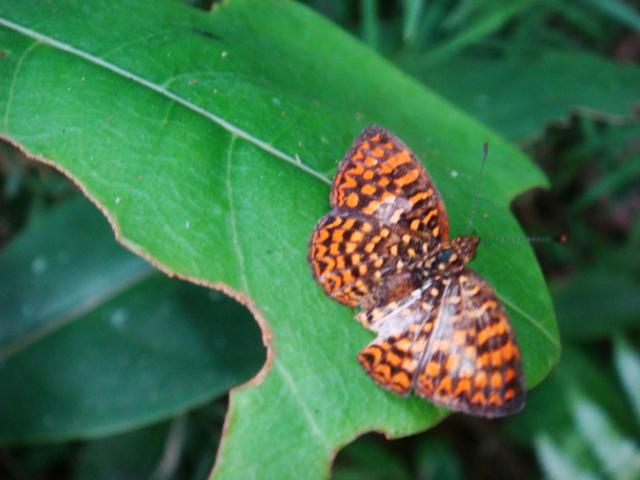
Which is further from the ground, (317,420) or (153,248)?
(153,248)

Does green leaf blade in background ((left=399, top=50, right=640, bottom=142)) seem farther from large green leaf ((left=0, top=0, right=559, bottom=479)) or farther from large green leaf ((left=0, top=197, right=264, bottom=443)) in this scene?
large green leaf ((left=0, top=197, right=264, bottom=443))

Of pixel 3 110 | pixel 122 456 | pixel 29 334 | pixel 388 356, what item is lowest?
pixel 122 456

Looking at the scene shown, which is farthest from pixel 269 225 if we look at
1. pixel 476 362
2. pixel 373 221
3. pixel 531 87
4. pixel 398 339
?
pixel 531 87

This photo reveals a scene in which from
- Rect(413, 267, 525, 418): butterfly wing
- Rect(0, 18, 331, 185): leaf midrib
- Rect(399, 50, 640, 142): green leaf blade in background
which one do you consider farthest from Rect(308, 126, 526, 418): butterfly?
Rect(399, 50, 640, 142): green leaf blade in background

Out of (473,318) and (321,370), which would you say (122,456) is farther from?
(473,318)

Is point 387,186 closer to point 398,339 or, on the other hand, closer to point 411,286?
point 411,286

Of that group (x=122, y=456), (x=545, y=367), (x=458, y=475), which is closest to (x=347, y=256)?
(x=545, y=367)

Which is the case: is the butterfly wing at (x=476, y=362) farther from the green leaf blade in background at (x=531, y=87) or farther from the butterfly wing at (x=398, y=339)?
the green leaf blade in background at (x=531, y=87)
